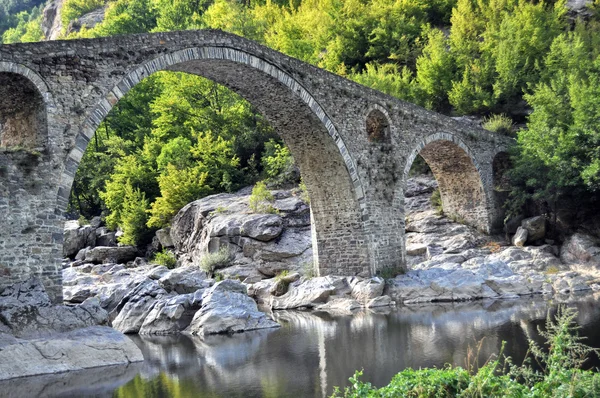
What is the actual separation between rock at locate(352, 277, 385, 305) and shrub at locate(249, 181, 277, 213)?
5.42 metres

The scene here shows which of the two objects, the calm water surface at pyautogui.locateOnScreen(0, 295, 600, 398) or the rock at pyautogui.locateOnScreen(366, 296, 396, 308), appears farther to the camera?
the rock at pyautogui.locateOnScreen(366, 296, 396, 308)

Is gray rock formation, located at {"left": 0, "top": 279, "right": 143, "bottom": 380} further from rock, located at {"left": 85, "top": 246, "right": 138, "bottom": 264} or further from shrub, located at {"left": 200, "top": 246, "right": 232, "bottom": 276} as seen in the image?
rock, located at {"left": 85, "top": 246, "right": 138, "bottom": 264}

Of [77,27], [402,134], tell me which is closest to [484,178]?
[402,134]

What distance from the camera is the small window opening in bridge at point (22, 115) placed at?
11227mm

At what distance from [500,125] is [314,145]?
37.4 feet

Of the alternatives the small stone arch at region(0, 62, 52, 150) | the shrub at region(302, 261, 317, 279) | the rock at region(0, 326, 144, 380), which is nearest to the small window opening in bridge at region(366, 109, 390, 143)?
the shrub at region(302, 261, 317, 279)

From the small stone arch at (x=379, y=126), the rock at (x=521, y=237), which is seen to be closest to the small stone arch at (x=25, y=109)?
the small stone arch at (x=379, y=126)

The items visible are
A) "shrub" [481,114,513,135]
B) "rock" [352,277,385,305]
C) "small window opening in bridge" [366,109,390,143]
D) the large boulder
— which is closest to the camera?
"rock" [352,277,385,305]

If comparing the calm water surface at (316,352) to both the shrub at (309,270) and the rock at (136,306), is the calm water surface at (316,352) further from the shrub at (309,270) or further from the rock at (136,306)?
the shrub at (309,270)

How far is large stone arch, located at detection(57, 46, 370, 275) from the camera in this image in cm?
1533

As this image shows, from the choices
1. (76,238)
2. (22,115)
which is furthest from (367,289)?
(76,238)

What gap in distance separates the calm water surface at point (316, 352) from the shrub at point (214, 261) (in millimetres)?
5691

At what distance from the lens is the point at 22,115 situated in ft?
37.9

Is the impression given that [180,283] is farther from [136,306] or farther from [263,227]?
[263,227]
